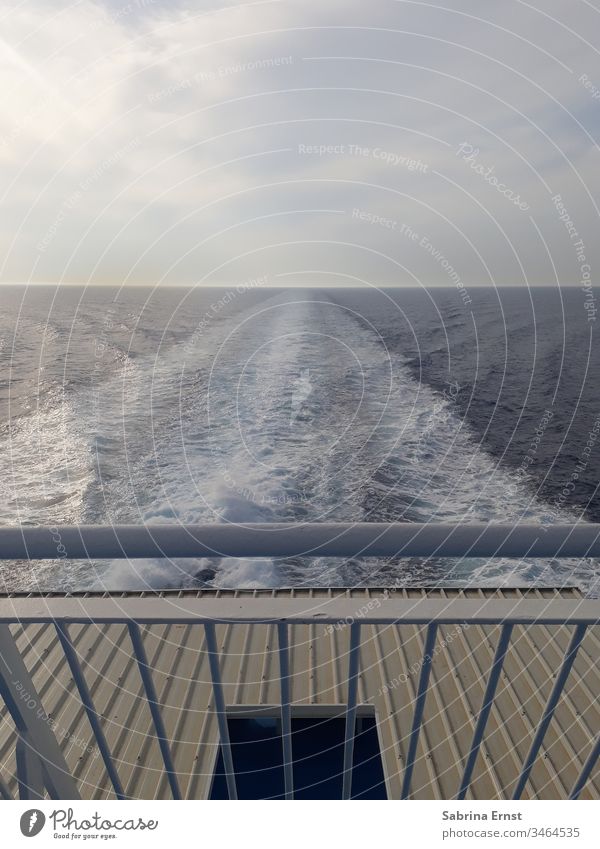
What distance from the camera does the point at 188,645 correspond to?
6.74 ft

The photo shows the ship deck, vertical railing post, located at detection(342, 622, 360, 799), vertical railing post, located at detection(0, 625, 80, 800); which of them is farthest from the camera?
the ship deck

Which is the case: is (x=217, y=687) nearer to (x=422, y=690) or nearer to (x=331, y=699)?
(x=422, y=690)

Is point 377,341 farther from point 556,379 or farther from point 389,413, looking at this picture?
point 389,413

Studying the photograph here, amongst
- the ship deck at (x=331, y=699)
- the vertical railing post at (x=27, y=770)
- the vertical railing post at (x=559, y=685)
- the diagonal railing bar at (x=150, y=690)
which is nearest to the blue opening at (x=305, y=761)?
the ship deck at (x=331, y=699)

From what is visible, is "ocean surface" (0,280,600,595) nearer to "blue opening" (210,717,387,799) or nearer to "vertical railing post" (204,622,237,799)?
"blue opening" (210,717,387,799)

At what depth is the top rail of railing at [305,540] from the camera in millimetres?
1093

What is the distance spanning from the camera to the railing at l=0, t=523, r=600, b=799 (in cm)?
93

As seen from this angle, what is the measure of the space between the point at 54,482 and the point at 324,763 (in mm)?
9634

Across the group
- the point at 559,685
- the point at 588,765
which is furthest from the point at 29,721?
the point at 588,765

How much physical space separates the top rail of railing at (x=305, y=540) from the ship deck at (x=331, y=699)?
421 millimetres

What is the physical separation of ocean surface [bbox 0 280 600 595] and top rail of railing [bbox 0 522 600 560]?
6.66m

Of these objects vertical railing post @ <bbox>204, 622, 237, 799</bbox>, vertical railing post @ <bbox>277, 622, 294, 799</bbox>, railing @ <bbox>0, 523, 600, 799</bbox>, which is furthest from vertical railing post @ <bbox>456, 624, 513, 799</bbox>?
vertical railing post @ <bbox>204, 622, 237, 799</bbox>

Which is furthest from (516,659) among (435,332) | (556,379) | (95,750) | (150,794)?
(435,332)

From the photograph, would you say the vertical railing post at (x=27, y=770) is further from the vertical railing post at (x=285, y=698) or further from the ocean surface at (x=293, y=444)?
the ocean surface at (x=293, y=444)
